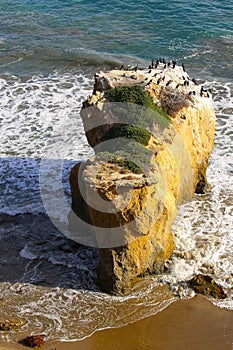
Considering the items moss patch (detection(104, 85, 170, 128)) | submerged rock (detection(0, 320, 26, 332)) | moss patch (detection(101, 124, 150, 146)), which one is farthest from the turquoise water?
submerged rock (detection(0, 320, 26, 332))

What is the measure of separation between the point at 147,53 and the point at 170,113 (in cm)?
1574

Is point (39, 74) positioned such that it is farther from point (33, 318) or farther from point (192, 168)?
point (33, 318)

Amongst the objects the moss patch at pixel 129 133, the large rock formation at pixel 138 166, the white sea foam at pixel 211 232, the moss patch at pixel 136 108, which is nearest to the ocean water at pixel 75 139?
the white sea foam at pixel 211 232

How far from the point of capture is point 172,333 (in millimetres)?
12781

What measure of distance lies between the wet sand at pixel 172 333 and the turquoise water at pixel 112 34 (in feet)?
59.0

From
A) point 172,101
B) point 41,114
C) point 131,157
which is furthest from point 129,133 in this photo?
point 41,114

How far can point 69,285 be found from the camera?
14.4 meters

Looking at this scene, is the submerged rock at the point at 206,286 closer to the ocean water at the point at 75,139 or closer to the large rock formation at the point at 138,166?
the ocean water at the point at 75,139

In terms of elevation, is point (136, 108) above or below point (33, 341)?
above

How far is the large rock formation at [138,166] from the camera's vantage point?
1299 cm

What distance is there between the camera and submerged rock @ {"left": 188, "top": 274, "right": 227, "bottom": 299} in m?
14.0

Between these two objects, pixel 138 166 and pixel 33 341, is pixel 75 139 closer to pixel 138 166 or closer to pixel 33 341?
pixel 138 166

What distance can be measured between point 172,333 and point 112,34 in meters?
24.2

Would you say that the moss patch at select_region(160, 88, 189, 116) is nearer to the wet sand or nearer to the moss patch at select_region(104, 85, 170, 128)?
the moss patch at select_region(104, 85, 170, 128)
